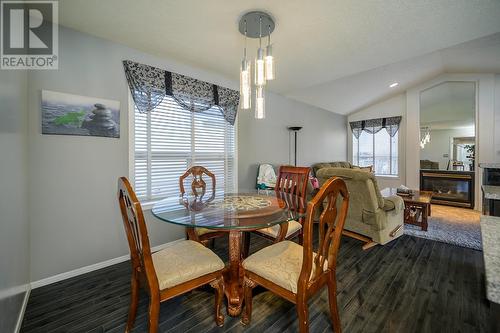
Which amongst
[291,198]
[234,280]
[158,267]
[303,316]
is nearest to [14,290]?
[158,267]

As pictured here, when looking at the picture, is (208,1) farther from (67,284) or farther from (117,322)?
(67,284)

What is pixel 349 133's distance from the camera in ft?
22.9

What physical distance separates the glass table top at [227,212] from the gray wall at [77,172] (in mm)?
851

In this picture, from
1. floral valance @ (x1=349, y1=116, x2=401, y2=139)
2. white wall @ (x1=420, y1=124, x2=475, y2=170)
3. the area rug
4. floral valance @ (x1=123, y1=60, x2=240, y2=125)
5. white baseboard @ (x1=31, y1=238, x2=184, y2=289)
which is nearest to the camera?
white baseboard @ (x1=31, y1=238, x2=184, y2=289)

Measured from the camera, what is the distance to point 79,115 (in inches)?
83.7

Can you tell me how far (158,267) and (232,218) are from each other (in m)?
0.55

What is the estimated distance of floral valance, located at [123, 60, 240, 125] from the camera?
2498 mm

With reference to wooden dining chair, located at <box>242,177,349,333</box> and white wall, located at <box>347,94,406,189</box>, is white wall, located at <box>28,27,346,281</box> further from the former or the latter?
white wall, located at <box>347,94,406,189</box>

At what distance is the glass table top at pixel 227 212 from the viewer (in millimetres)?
1412

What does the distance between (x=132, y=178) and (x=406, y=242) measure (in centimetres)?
364

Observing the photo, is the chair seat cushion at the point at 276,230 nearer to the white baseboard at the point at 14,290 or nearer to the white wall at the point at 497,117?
the white baseboard at the point at 14,290

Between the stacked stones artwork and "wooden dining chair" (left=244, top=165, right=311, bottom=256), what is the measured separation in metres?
1.90

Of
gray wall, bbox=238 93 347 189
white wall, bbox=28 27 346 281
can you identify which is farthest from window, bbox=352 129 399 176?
white wall, bbox=28 27 346 281

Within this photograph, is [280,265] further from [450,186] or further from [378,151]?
[378,151]
